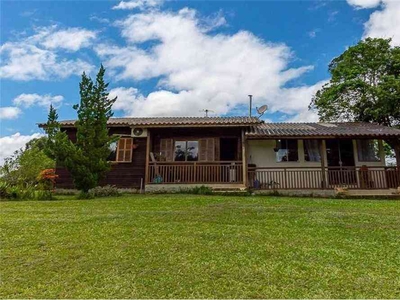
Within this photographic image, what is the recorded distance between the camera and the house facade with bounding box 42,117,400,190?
41.7ft

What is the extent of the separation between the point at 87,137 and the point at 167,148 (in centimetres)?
416

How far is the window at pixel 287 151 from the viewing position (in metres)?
14.0

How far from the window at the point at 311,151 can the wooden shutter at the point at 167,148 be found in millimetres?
6348

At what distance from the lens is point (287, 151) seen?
552 inches

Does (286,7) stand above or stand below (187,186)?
above

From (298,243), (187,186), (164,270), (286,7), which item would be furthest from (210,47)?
(164,270)

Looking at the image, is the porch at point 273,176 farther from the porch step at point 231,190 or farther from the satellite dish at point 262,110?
the satellite dish at point 262,110

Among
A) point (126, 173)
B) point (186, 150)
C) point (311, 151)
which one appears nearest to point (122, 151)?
point (126, 173)

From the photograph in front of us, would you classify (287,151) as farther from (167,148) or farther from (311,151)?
(167,148)

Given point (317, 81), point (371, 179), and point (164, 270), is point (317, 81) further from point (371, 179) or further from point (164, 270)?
point (164, 270)

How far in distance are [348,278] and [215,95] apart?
75.4ft

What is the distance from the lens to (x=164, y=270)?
3.92m

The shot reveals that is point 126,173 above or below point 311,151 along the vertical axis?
below

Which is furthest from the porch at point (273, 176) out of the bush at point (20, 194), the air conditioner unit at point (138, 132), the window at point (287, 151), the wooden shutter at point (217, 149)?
the bush at point (20, 194)
